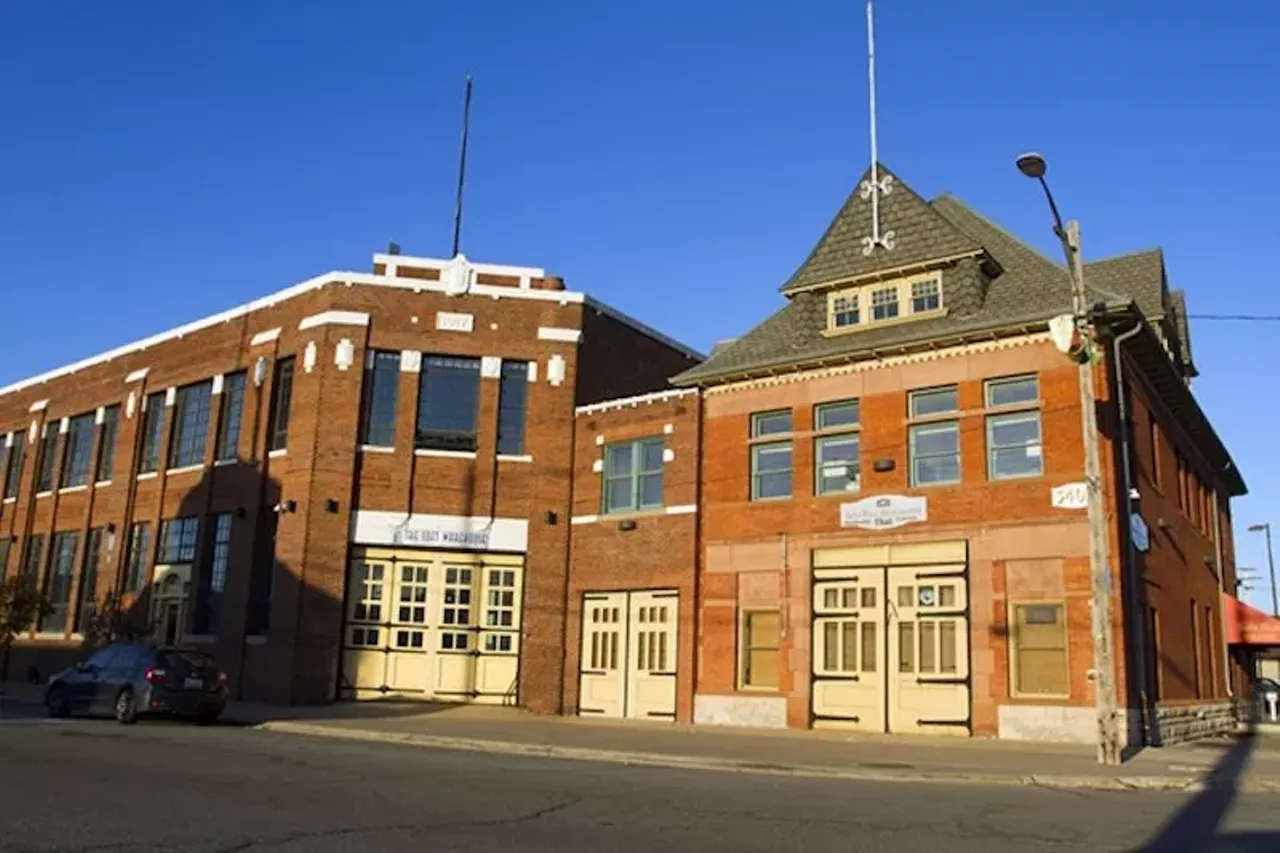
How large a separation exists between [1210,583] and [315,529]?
2362 centimetres

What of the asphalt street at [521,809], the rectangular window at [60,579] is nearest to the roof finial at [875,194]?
the asphalt street at [521,809]

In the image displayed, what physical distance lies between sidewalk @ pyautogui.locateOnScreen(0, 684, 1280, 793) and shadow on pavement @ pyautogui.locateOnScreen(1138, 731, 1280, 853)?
341 mm

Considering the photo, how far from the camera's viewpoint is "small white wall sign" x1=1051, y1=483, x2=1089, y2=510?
2011 centimetres

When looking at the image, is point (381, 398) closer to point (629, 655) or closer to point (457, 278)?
point (457, 278)

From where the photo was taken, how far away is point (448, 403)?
28562 millimetres

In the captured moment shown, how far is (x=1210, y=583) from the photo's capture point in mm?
29859

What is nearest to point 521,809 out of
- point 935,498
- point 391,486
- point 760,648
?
point 935,498

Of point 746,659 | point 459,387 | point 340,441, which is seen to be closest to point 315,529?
point 340,441

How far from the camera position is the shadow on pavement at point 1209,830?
9.24 m

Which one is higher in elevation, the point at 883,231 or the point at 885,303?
the point at 883,231

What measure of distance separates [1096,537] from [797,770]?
5.67 m

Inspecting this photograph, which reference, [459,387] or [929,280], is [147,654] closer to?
[459,387]

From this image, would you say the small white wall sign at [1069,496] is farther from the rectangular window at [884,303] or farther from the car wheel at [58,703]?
the car wheel at [58,703]

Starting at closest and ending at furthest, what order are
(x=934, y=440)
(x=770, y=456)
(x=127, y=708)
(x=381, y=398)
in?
(x=127, y=708), (x=934, y=440), (x=770, y=456), (x=381, y=398)
